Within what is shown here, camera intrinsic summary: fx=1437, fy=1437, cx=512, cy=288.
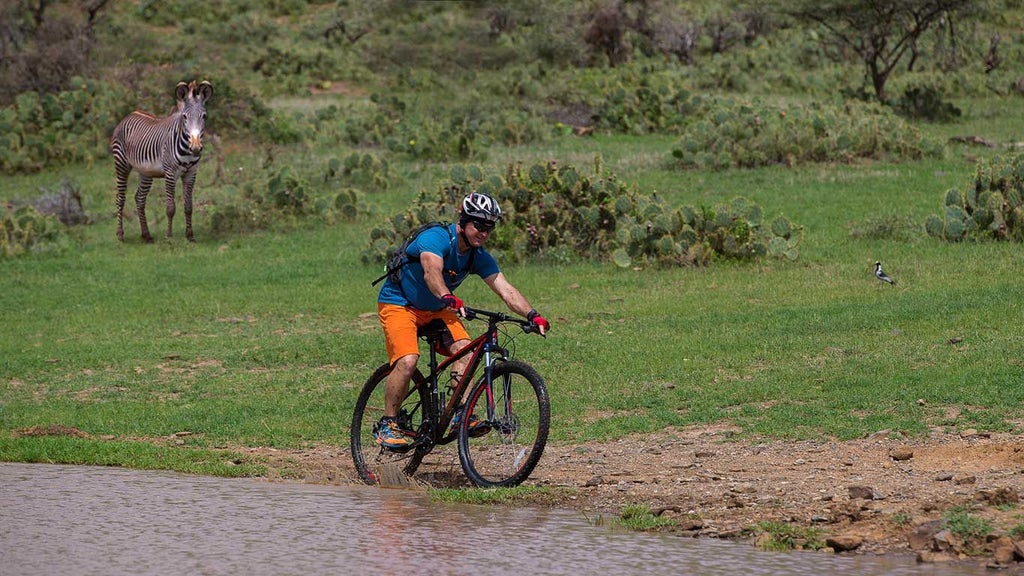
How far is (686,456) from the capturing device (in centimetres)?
924

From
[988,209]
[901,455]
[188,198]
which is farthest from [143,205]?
[901,455]

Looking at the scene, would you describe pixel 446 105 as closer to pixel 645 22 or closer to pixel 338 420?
pixel 645 22

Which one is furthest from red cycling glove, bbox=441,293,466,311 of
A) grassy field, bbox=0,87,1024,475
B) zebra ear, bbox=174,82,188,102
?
zebra ear, bbox=174,82,188,102

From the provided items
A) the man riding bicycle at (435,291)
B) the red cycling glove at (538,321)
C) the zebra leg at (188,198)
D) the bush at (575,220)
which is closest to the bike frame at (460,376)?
the man riding bicycle at (435,291)

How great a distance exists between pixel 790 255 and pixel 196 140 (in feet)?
29.1

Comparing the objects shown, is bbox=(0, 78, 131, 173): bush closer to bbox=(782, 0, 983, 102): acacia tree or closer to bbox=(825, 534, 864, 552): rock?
bbox=(782, 0, 983, 102): acacia tree

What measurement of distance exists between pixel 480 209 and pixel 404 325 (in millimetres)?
930

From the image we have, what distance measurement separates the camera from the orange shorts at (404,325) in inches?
344

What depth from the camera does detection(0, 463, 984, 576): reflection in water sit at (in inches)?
263

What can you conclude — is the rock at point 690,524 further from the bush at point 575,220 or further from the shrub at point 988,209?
the shrub at point 988,209

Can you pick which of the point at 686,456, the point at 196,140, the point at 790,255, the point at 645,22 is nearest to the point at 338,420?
the point at 686,456

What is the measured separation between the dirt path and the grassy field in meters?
0.35

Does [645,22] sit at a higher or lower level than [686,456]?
higher

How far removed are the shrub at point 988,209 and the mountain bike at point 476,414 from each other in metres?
9.94
